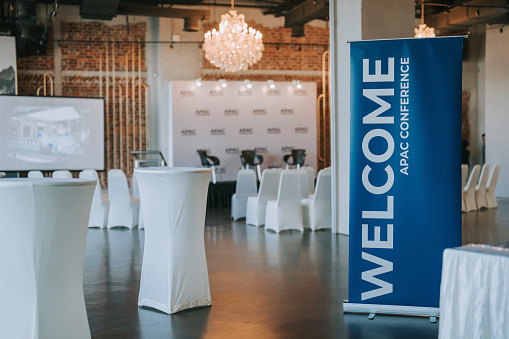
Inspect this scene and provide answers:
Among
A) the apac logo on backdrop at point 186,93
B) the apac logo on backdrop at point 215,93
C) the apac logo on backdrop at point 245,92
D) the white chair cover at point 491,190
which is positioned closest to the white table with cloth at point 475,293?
the white chair cover at point 491,190

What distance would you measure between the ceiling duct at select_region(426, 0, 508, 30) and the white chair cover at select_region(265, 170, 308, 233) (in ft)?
22.9

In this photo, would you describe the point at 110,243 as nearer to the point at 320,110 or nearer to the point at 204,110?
the point at 204,110

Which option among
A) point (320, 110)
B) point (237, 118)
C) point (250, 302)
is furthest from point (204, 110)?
point (250, 302)

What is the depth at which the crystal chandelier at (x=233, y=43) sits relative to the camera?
11.1m

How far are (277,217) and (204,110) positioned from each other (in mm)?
7076

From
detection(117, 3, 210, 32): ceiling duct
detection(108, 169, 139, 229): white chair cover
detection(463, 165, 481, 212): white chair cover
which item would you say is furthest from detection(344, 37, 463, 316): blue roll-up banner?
detection(117, 3, 210, 32): ceiling duct

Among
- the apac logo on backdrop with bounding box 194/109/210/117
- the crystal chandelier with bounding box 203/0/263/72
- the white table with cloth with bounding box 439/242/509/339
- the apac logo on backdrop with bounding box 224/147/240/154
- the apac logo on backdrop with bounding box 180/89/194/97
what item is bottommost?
the white table with cloth with bounding box 439/242/509/339

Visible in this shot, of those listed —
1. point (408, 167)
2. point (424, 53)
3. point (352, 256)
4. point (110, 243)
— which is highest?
point (424, 53)

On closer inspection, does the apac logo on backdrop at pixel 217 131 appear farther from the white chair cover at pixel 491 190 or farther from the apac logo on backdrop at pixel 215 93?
the white chair cover at pixel 491 190

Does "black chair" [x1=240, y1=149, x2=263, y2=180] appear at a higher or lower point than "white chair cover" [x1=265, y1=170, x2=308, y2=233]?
higher

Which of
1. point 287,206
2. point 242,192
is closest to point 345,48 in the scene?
point 287,206

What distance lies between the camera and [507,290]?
230 centimetres

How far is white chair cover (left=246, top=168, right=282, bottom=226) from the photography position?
9.98 m

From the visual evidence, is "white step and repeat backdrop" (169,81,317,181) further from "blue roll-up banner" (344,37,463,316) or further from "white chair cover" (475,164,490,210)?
"blue roll-up banner" (344,37,463,316)
